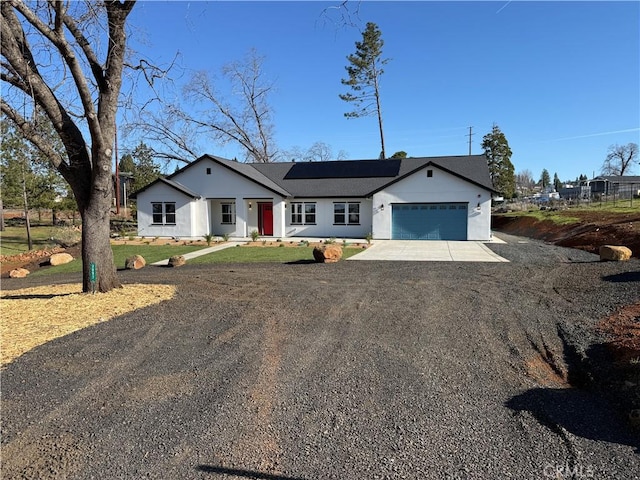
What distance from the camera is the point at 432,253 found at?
57.1 ft

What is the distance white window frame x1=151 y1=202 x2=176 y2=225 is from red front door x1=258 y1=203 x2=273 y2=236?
558 centimetres

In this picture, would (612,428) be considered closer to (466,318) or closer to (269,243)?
(466,318)

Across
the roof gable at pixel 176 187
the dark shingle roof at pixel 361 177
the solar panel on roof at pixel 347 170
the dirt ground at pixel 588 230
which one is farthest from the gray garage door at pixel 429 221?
the roof gable at pixel 176 187

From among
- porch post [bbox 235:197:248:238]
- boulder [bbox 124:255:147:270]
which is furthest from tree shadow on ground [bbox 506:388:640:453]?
porch post [bbox 235:197:248:238]

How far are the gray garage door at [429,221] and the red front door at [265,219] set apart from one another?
26.5ft

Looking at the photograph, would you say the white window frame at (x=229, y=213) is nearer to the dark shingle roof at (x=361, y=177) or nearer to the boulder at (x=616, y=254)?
the dark shingle roof at (x=361, y=177)

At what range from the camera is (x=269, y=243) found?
22.4m

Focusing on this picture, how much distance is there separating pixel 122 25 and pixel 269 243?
15079 mm

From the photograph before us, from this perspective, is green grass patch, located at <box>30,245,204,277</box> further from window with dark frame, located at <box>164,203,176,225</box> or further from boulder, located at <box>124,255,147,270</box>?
window with dark frame, located at <box>164,203,176,225</box>

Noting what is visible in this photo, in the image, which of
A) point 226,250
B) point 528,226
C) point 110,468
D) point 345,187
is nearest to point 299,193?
point 345,187

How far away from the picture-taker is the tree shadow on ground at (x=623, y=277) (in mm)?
9758

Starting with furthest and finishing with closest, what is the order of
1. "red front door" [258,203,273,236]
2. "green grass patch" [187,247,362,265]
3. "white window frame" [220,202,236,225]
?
"white window frame" [220,202,236,225], "red front door" [258,203,273,236], "green grass patch" [187,247,362,265]

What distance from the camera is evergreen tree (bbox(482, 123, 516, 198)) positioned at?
54.3 m

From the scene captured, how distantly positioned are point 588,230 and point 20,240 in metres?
34.2
